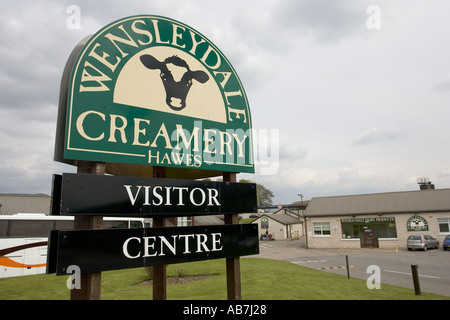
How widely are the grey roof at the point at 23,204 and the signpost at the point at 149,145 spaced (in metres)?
33.1

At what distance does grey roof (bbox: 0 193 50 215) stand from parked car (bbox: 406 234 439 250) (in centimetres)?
3501

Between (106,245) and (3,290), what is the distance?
12.3 meters

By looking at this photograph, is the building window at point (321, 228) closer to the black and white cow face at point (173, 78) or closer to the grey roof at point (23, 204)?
the grey roof at point (23, 204)

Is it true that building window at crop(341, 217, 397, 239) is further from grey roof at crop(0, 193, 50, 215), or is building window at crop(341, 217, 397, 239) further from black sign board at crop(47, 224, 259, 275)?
grey roof at crop(0, 193, 50, 215)

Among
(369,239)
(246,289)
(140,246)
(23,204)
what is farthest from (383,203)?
(23,204)

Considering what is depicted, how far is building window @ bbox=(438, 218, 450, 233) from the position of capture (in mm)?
27256

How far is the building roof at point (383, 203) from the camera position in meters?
28.6

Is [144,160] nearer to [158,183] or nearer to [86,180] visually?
[158,183]

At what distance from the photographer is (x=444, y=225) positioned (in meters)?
27.4

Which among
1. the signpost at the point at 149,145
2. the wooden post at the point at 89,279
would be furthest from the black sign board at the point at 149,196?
the wooden post at the point at 89,279

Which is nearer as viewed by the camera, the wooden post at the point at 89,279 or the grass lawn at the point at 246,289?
the wooden post at the point at 89,279

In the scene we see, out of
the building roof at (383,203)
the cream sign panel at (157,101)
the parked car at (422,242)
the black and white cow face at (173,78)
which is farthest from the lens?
the building roof at (383,203)

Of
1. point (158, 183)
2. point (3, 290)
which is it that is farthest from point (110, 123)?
point (3, 290)

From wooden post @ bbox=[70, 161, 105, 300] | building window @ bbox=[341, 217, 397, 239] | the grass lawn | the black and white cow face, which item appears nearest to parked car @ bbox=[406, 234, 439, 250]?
building window @ bbox=[341, 217, 397, 239]
